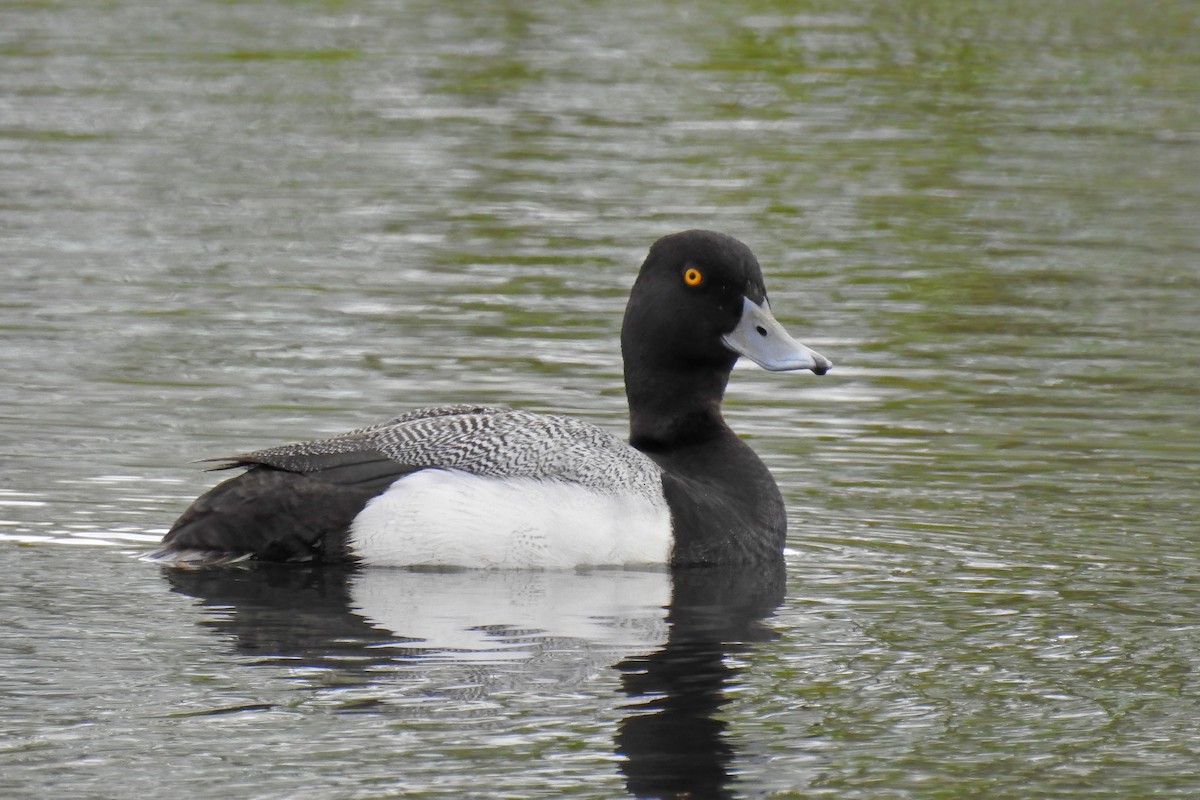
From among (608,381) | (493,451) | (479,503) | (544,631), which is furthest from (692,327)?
(608,381)

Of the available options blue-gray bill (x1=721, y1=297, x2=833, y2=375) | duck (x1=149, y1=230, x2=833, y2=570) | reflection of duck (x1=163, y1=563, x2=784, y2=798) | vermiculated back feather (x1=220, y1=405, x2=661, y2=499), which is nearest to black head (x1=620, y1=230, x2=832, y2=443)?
blue-gray bill (x1=721, y1=297, x2=833, y2=375)

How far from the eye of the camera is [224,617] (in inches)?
338

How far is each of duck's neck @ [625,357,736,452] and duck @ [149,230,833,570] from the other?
35 cm

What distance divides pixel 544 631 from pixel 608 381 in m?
4.91

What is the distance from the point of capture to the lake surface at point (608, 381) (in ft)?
23.7

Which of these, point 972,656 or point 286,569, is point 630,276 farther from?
point 972,656

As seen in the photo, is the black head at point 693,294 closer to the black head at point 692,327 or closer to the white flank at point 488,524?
the black head at point 692,327

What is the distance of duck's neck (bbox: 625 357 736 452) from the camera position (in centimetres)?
1056

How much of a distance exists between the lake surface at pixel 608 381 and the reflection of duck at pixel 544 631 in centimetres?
3

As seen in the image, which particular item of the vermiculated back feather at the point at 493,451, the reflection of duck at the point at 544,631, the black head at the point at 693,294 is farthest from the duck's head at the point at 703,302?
the reflection of duck at the point at 544,631

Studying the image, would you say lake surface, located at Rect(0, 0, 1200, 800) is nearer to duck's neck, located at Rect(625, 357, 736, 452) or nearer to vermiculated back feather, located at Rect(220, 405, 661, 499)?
vermiculated back feather, located at Rect(220, 405, 661, 499)

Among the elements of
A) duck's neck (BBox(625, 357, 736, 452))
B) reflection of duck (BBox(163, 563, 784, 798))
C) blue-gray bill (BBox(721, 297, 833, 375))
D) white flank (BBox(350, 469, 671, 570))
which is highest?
blue-gray bill (BBox(721, 297, 833, 375))

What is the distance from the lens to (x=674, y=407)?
10.6 metres

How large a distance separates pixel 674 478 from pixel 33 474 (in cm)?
307
